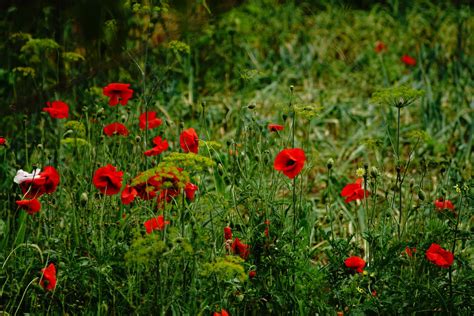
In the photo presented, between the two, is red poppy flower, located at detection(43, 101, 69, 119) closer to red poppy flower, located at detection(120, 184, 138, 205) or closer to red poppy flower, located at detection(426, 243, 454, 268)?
red poppy flower, located at detection(120, 184, 138, 205)

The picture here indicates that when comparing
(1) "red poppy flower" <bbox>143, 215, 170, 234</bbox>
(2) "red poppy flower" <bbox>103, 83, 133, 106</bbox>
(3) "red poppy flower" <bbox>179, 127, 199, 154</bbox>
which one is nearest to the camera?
(1) "red poppy flower" <bbox>143, 215, 170, 234</bbox>

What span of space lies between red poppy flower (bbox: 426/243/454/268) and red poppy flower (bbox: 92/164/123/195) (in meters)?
0.83

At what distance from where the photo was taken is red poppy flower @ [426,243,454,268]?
1.76 m

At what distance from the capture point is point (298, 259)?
1.89m

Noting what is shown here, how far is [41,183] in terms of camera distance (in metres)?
1.92

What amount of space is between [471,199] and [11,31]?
2.33 m

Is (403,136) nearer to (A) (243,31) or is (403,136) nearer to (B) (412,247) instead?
(A) (243,31)

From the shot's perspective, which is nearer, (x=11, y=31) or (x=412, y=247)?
(x=412, y=247)

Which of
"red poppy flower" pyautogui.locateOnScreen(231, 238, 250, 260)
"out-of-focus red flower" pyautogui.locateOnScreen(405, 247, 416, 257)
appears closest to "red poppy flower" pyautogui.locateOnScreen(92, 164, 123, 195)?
"red poppy flower" pyautogui.locateOnScreen(231, 238, 250, 260)

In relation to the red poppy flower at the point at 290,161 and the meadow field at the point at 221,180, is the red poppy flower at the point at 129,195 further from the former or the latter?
the red poppy flower at the point at 290,161

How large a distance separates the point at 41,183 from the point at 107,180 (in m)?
0.18

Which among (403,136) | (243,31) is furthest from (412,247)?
(243,31)

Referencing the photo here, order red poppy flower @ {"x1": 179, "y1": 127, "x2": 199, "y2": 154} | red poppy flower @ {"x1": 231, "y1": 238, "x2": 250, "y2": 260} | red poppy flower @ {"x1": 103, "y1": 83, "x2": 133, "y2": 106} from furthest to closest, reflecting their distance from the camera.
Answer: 1. red poppy flower @ {"x1": 103, "y1": 83, "x2": 133, "y2": 106}
2. red poppy flower @ {"x1": 179, "y1": 127, "x2": 199, "y2": 154}
3. red poppy flower @ {"x1": 231, "y1": 238, "x2": 250, "y2": 260}

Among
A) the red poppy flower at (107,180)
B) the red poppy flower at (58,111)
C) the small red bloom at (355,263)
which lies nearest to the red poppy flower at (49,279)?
the red poppy flower at (107,180)
